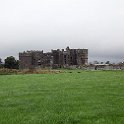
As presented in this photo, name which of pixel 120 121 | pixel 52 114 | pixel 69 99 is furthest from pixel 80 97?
pixel 120 121

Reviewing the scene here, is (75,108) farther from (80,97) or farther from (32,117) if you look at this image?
(80,97)

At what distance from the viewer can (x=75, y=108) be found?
15.5 metres

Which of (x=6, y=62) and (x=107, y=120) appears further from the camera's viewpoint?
(x=6, y=62)

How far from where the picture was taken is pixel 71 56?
645 feet

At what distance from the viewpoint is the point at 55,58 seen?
19212 centimetres

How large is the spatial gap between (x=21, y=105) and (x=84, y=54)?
17606 centimetres

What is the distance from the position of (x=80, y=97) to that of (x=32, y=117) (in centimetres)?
621

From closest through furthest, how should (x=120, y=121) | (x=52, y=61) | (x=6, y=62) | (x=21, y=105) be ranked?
(x=120, y=121) → (x=21, y=105) → (x=6, y=62) → (x=52, y=61)

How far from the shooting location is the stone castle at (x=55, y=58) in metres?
188

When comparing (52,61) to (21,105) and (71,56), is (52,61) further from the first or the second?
(21,105)

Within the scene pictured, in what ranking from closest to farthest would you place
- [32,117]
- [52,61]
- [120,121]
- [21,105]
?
[120,121]
[32,117]
[21,105]
[52,61]

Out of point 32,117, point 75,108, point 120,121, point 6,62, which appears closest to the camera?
point 120,121

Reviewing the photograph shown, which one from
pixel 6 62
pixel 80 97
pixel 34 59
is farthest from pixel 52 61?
pixel 80 97

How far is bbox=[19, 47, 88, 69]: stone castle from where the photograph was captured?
616 feet
